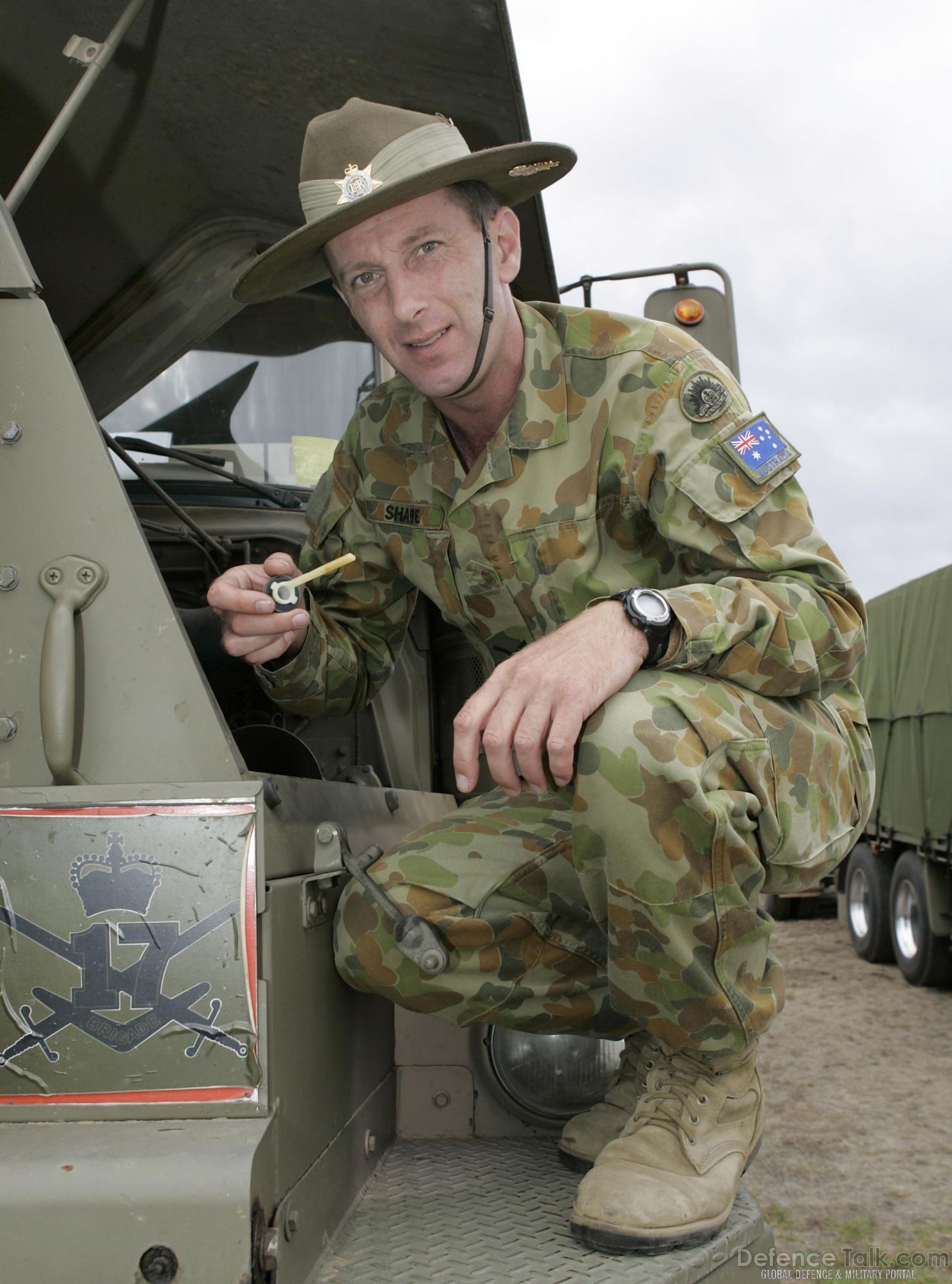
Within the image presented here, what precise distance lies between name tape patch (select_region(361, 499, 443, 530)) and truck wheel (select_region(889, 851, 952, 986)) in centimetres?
609

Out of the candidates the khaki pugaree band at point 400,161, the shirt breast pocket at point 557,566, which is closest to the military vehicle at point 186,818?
the khaki pugaree band at point 400,161

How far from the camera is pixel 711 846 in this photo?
1618 mm

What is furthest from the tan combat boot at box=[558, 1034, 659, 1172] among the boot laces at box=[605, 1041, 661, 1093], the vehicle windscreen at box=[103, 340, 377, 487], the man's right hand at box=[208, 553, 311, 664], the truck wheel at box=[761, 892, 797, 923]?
the truck wheel at box=[761, 892, 797, 923]

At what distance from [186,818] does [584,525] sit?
0.94 metres

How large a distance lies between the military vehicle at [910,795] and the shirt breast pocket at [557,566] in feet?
18.7

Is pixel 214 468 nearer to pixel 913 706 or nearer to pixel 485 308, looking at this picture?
pixel 485 308

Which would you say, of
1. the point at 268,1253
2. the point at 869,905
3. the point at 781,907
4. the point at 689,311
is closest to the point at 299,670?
the point at 268,1253

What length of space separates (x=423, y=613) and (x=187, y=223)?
3.45ft

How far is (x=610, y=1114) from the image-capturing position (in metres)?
2.00

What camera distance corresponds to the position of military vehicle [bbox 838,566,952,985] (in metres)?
7.45

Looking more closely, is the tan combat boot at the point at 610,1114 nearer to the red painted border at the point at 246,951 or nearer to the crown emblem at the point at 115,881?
the red painted border at the point at 246,951

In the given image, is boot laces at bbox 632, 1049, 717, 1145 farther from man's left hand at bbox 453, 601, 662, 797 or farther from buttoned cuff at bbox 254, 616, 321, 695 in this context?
buttoned cuff at bbox 254, 616, 321, 695

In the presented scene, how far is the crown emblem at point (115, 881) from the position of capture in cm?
137

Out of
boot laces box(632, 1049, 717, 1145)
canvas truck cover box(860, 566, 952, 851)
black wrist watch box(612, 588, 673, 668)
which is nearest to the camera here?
black wrist watch box(612, 588, 673, 668)
